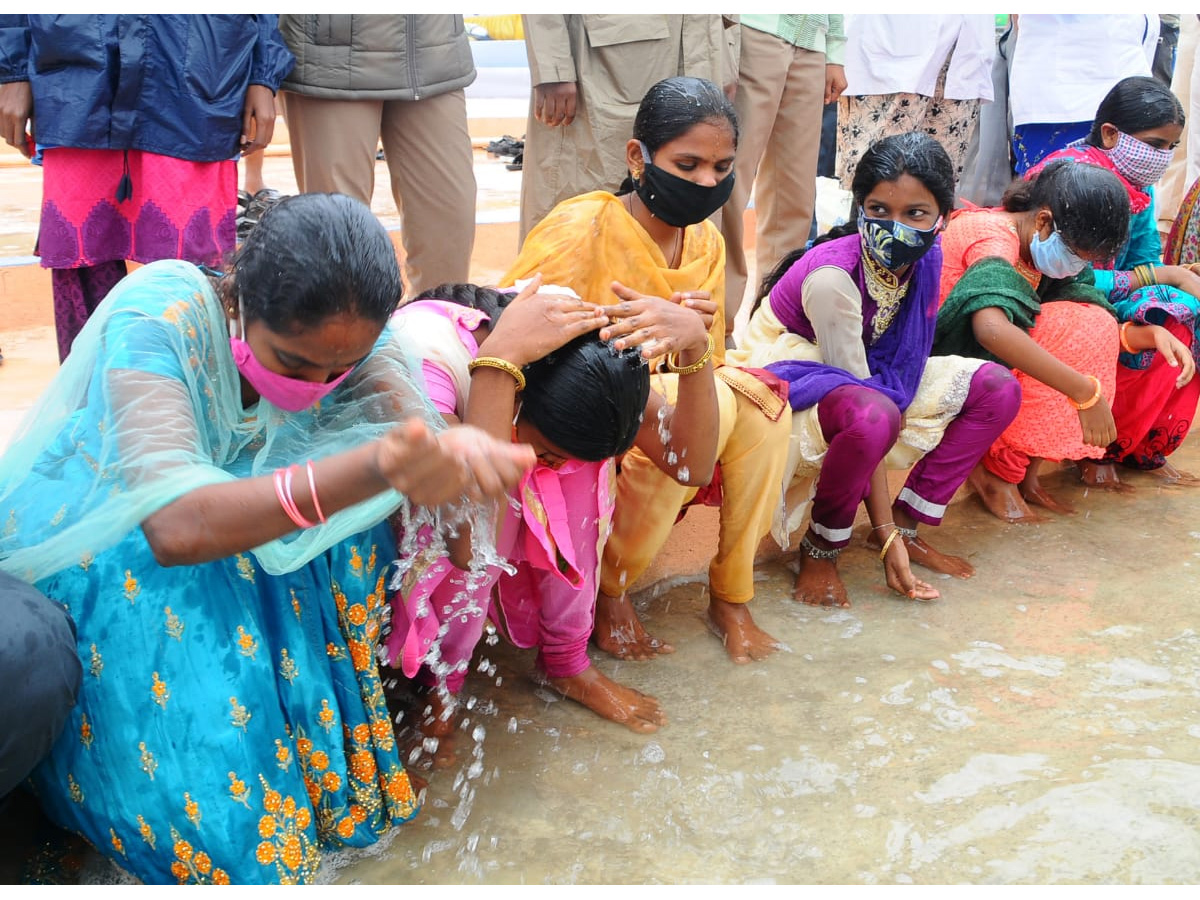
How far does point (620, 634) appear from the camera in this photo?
10.3ft

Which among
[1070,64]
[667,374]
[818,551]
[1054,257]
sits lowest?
[818,551]

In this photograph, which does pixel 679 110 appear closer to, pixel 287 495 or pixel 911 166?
pixel 911 166

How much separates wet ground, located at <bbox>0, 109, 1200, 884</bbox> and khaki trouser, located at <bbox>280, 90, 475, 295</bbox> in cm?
139

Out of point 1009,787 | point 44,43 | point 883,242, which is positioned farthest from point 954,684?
point 44,43

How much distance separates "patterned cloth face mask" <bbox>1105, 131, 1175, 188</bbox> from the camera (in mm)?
4410

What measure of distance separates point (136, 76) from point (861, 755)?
266 centimetres

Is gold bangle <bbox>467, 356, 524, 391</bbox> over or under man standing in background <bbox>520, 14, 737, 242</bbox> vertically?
under

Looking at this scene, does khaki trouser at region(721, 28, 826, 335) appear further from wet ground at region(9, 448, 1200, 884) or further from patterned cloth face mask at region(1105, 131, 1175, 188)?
wet ground at region(9, 448, 1200, 884)

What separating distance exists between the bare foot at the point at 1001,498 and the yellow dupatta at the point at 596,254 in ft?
4.71

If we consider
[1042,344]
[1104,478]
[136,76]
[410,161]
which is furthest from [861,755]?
[136,76]

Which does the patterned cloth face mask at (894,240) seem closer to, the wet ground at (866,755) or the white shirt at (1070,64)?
the wet ground at (866,755)

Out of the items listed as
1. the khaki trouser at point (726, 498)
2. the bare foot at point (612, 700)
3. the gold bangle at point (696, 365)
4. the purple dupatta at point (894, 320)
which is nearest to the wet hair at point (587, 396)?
the gold bangle at point (696, 365)

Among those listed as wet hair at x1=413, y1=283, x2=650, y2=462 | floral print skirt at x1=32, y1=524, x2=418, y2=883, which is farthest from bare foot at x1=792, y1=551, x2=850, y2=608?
floral print skirt at x1=32, y1=524, x2=418, y2=883

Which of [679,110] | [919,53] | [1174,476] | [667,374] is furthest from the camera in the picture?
[919,53]
